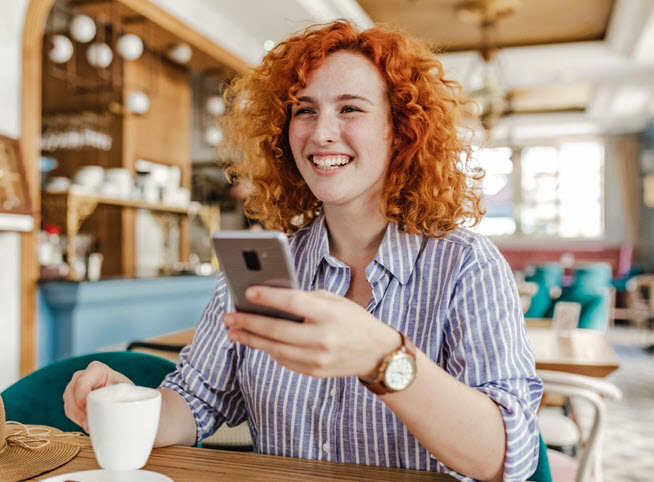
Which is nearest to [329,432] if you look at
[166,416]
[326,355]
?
[166,416]

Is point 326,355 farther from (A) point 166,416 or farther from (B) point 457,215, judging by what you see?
(B) point 457,215

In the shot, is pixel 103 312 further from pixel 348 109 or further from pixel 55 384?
pixel 348 109

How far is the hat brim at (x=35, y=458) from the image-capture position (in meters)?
0.76

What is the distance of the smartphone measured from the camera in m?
0.58

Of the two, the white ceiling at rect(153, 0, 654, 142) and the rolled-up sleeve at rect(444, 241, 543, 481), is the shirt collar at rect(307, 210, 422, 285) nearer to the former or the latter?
the rolled-up sleeve at rect(444, 241, 543, 481)

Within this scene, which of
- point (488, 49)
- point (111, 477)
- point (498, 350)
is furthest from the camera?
point (488, 49)

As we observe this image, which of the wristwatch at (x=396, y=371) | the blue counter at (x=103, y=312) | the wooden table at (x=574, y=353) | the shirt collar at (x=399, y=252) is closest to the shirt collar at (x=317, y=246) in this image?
the shirt collar at (x=399, y=252)

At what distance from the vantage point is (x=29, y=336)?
3.07 meters

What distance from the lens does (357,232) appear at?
1.16 metres

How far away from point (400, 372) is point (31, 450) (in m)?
0.58

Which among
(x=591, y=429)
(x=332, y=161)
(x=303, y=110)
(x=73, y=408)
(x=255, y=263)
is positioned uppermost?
(x=303, y=110)

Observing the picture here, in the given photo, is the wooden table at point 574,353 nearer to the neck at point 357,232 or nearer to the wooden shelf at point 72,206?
the neck at point 357,232

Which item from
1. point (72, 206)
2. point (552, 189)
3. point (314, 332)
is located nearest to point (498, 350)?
point (314, 332)

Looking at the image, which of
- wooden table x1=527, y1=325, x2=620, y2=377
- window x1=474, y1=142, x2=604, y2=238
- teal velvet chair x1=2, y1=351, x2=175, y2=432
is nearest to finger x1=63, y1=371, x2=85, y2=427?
teal velvet chair x1=2, y1=351, x2=175, y2=432
